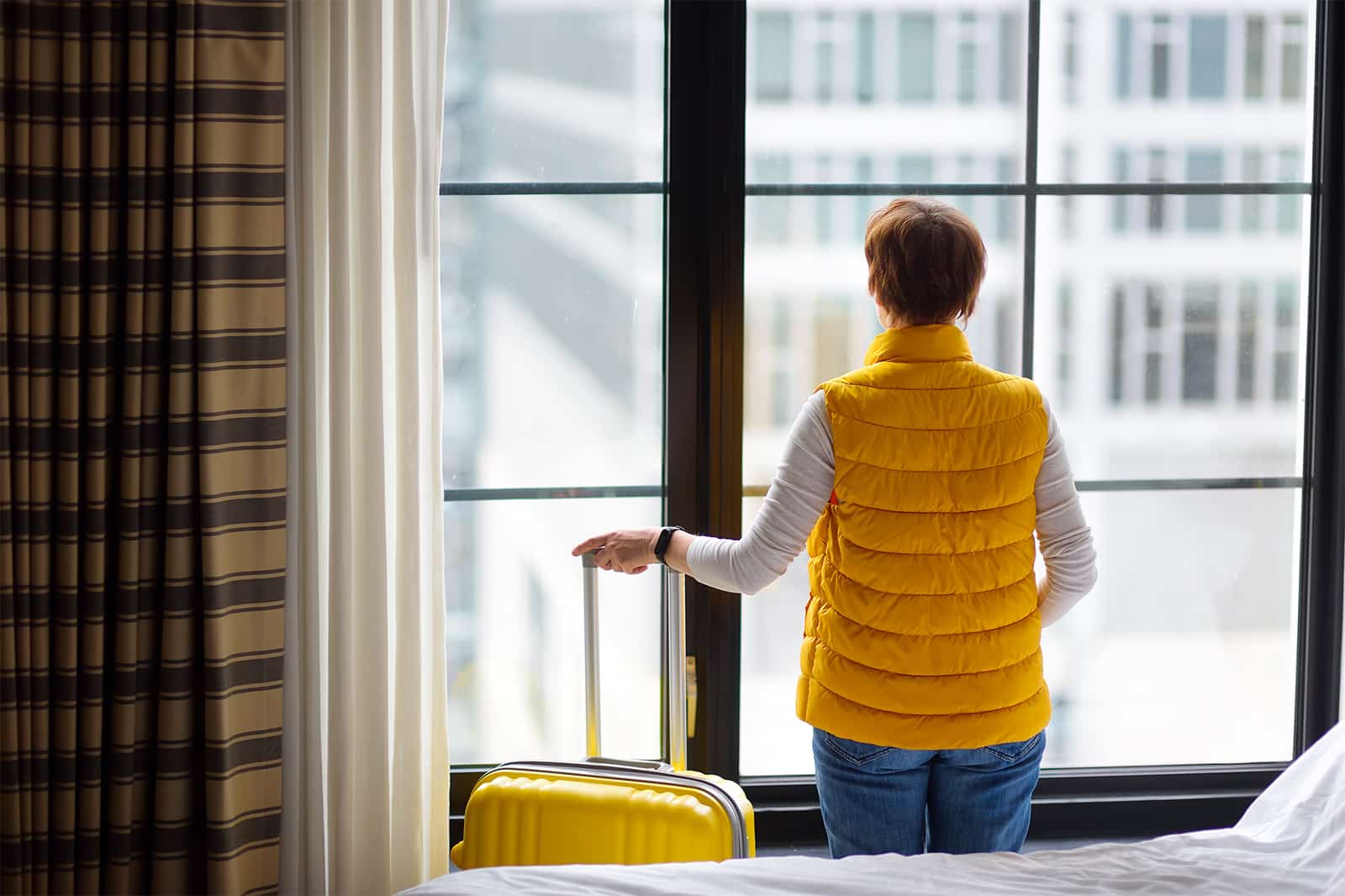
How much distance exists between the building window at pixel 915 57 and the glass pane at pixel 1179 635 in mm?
933

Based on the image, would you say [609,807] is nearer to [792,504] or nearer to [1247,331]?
[792,504]

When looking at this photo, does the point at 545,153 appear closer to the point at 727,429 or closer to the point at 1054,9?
the point at 727,429

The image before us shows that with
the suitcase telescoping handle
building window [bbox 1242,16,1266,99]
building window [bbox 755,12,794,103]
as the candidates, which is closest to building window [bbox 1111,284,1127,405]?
building window [bbox 1242,16,1266,99]

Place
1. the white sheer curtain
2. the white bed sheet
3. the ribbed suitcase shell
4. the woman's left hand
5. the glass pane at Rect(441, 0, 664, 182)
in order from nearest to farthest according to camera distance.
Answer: the white bed sheet
the ribbed suitcase shell
the woman's left hand
the white sheer curtain
the glass pane at Rect(441, 0, 664, 182)

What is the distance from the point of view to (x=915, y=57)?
2391mm

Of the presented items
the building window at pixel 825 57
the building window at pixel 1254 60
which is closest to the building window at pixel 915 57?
the building window at pixel 825 57

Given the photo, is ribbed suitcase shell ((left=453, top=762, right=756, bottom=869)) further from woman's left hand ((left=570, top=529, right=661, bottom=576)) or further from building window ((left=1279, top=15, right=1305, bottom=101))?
building window ((left=1279, top=15, right=1305, bottom=101))

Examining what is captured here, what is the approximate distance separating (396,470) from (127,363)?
0.48 meters

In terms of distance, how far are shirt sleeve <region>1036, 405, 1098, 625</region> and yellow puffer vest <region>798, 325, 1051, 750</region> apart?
0.04m

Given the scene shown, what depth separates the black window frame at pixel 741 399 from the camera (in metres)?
2.35

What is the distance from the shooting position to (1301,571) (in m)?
2.60

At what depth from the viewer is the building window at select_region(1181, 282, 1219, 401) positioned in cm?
249

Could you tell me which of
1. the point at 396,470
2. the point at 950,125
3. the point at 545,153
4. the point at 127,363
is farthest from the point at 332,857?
the point at 950,125

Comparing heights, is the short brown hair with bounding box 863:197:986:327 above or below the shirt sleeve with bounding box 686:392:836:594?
above
